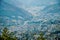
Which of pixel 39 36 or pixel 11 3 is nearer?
pixel 39 36

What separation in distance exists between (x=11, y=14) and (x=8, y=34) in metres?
0.87

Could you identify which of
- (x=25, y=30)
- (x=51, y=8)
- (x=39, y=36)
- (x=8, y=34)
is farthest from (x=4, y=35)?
(x=51, y=8)

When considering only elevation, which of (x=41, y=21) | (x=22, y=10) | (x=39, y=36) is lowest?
(x=39, y=36)

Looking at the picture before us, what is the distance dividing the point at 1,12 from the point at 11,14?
0.42 m

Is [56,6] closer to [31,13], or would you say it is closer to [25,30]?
[31,13]

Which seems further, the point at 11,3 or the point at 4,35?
the point at 11,3

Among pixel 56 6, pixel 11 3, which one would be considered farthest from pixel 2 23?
pixel 56 6

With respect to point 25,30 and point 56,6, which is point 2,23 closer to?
point 25,30

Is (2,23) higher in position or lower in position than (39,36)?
higher

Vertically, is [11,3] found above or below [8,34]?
above

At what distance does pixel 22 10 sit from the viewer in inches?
333

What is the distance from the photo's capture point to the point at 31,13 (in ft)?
27.6

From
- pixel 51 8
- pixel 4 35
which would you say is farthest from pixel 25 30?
pixel 51 8

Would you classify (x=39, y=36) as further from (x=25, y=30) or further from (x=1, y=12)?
(x=1, y=12)
